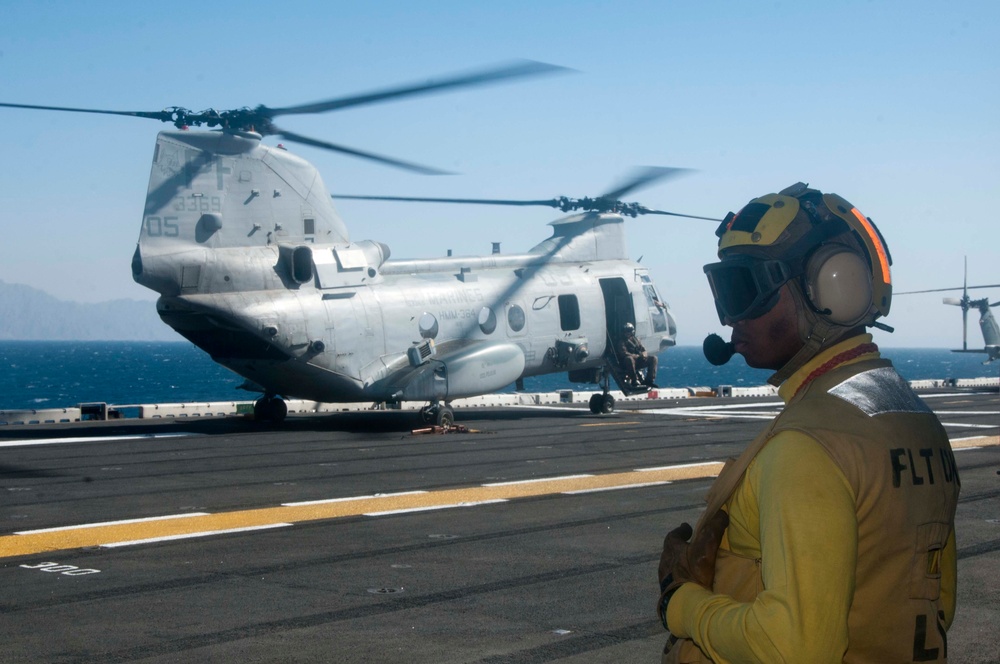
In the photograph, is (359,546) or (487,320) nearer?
(359,546)

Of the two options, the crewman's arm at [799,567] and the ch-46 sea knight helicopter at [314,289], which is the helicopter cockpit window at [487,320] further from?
the crewman's arm at [799,567]

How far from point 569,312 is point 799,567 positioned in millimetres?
24268

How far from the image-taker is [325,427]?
78.7 ft

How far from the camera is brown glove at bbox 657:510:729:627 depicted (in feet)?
9.16

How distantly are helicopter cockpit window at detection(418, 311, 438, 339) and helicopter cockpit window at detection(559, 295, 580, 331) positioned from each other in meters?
4.06

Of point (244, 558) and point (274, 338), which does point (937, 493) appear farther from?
point (274, 338)

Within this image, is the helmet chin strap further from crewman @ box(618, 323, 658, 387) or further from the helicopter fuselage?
crewman @ box(618, 323, 658, 387)

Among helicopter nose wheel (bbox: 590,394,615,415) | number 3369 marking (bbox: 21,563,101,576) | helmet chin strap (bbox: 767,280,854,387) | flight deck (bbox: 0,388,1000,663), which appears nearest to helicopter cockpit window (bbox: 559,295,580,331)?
helicopter nose wheel (bbox: 590,394,615,415)

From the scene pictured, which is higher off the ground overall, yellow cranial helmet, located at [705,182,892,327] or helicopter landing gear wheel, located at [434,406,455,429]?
yellow cranial helmet, located at [705,182,892,327]

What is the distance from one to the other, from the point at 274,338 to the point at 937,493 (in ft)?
61.9

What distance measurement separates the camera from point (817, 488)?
2.53m

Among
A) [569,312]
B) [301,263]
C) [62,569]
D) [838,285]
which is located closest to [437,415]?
[301,263]

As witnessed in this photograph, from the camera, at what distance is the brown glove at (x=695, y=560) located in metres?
2.79

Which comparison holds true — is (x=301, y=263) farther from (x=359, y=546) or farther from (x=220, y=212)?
(x=359, y=546)
